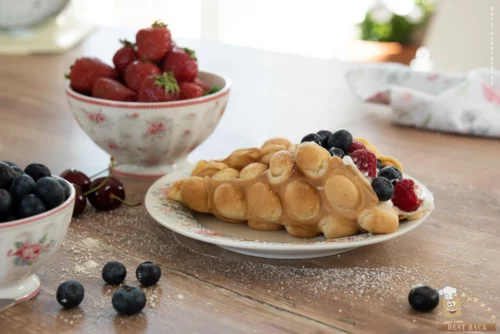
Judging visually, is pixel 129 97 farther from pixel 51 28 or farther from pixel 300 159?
pixel 51 28

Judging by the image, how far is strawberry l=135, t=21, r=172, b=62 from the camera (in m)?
1.28

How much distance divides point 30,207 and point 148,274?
17 cm

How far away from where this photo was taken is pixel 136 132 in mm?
1251

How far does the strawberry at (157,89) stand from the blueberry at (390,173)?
1.34 feet

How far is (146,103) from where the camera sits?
123cm

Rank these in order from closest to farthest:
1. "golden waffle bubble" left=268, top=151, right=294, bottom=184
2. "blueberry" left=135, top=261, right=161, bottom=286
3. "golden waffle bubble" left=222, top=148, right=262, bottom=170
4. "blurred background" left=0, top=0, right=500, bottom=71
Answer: "blueberry" left=135, top=261, right=161, bottom=286, "golden waffle bubble" left=268, top=151, right=294, bottom=184, "golden waffle bubble" left=222, top=148, right=262, bottom=170, "blurred background" left=0, top=0, right=500, bottom=71

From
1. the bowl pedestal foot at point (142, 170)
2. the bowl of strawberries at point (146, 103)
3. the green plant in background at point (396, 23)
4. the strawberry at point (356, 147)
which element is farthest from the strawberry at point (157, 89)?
the green plant in background at point (396, 23)

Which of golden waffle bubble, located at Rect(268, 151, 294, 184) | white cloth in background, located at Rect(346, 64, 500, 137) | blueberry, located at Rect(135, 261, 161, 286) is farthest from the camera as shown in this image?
white cloth in background, located at Rect(346, 64, 500, 137)

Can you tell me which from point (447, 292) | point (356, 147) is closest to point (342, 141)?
point (356, 147)

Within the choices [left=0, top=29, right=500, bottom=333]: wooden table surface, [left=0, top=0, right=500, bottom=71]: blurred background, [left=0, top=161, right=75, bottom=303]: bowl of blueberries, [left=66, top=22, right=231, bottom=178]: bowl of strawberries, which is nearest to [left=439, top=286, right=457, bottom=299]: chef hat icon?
[left=0, top=29, right=500, bottom=333]: wooden table surface

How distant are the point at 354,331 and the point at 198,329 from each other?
0.17m

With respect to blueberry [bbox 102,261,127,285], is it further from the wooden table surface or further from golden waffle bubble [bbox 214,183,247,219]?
golden waffle bubble [bbox 214,183,247,219]

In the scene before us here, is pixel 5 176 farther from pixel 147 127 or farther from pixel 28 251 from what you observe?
pixel 147 127

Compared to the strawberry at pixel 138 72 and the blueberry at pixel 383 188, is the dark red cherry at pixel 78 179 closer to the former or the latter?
the strawberry at pixel 138 72
